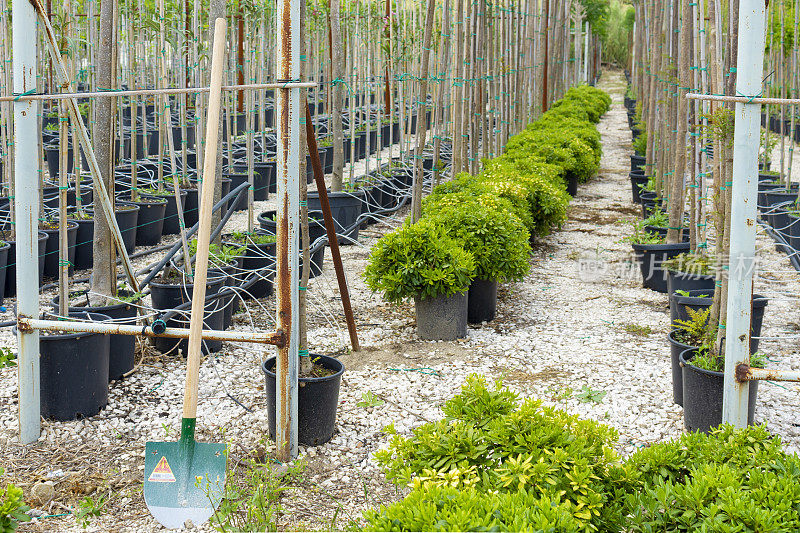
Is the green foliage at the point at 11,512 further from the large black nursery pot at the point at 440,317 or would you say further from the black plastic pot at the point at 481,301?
the black plastic pot at the point at 481,301

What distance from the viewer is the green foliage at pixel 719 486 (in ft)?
5.75

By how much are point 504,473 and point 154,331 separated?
1.61 meters

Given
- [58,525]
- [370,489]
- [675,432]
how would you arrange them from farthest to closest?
[675,432] < [370,489] < [58,525]

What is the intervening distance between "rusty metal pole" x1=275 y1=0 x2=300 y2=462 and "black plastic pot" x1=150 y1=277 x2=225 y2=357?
1.35 m

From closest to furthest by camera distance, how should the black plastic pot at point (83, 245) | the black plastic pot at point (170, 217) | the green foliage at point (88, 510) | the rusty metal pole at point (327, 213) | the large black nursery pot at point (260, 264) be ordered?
the green foliage at point (88, 510)
the rusty metal pole at point (327, 213)
the large black nursery pot at point (260, 264)
the black plastic pot at point (83, 245)
the black plastic pot at point (170, 217)

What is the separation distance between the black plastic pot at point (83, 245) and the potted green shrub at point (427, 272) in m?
2.74

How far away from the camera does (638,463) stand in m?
2.14

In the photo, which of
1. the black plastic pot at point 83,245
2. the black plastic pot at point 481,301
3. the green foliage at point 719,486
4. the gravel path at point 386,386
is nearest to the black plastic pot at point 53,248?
the black plastic pot at point 83,245

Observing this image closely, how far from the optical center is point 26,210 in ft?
10.2

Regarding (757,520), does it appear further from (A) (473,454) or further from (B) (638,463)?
(A) (473,454)

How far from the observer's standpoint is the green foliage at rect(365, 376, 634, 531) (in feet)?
5.58

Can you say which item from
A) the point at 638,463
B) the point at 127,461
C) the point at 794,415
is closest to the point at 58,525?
the point at 127,461

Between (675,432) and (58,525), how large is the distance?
2.55 metres

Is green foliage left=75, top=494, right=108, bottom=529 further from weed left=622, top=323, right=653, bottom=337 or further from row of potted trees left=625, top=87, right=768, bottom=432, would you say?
weed left=622, top=323, right=653, bottom=337
